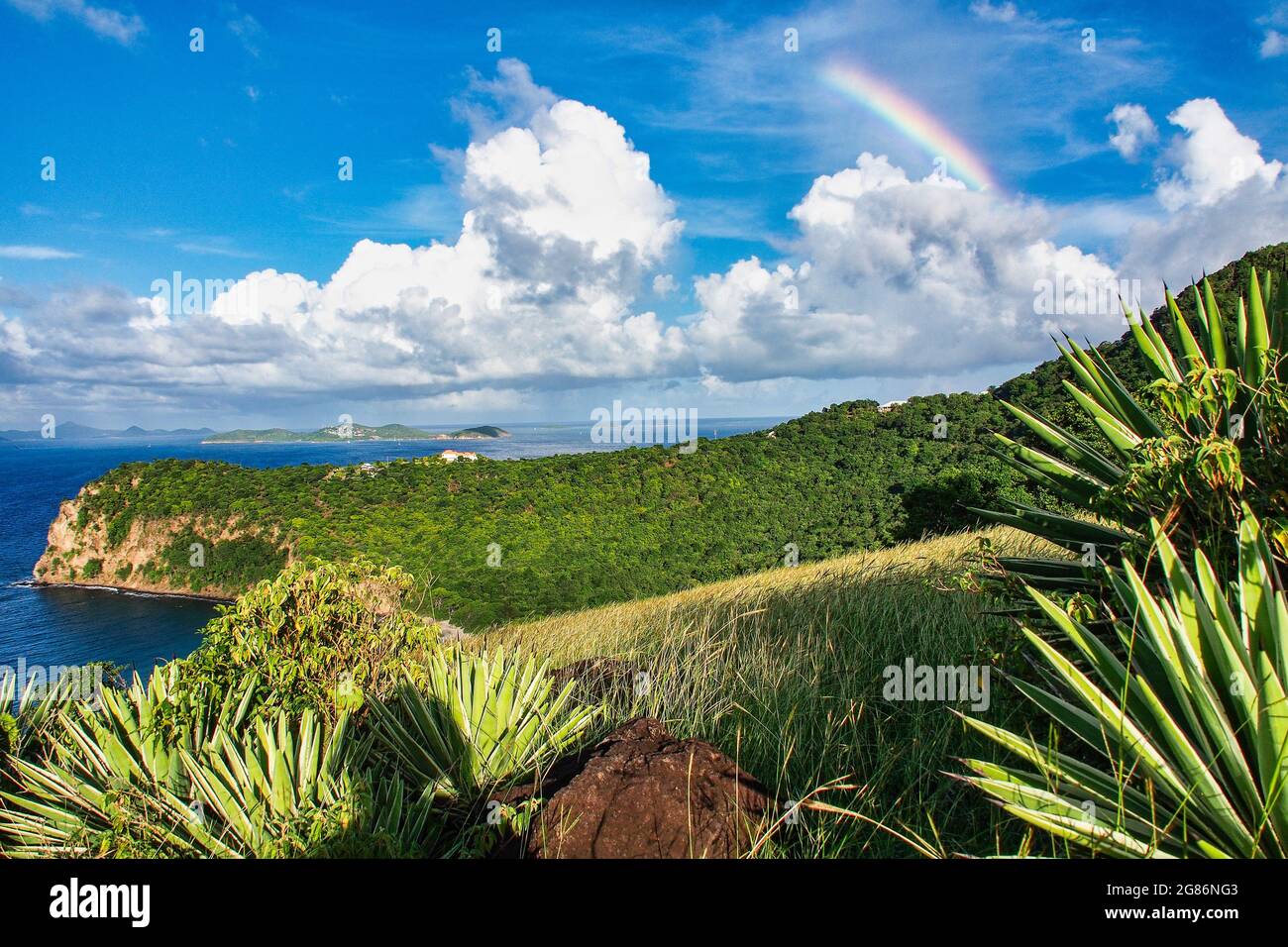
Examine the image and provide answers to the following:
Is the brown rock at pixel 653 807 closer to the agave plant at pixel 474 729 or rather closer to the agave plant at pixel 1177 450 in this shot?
the agave plant at pixel 474 729

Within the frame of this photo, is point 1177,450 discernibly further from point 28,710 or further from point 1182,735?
point 28,710

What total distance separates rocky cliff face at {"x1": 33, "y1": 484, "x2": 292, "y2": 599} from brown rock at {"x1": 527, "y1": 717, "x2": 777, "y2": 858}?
34576 millimetres

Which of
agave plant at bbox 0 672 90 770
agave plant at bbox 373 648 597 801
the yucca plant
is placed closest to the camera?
the yucca plant

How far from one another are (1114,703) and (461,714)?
2.38 m

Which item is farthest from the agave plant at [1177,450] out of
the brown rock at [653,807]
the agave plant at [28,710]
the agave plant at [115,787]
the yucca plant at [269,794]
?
the agave plant at [28,710]

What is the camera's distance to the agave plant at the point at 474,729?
290 centimetres

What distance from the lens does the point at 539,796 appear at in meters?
2.40

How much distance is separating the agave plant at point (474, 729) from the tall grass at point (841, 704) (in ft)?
1.80

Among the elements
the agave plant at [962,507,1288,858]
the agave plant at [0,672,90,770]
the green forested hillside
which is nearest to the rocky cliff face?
the green forested hillside

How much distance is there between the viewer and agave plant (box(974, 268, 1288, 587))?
217 centimetres

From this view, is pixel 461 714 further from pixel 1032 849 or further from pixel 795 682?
pixel 1032 849

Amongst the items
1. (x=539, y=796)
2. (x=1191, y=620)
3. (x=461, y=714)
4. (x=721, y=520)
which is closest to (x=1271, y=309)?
(x=1191, y=620)

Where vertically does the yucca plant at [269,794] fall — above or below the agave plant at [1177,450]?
below

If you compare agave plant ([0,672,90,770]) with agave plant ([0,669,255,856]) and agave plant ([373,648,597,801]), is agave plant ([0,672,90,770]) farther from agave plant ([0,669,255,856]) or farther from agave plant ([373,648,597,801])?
agave plant ([373,648,597,801])
